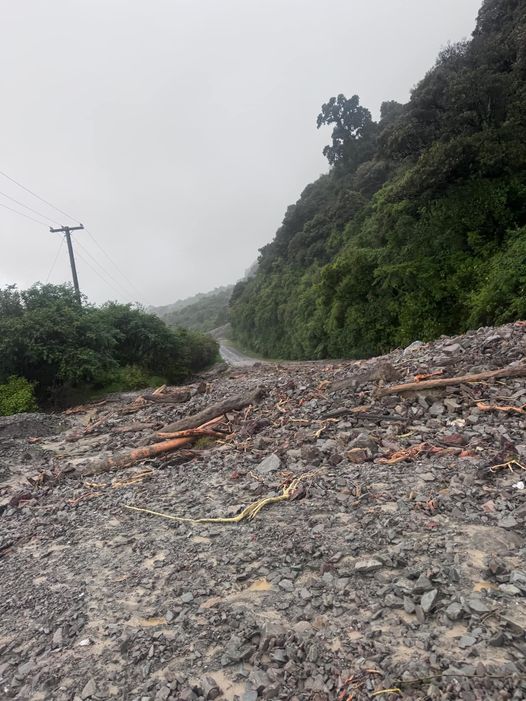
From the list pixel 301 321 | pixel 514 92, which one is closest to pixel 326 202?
pixel 301 321

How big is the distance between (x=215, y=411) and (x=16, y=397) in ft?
34.9

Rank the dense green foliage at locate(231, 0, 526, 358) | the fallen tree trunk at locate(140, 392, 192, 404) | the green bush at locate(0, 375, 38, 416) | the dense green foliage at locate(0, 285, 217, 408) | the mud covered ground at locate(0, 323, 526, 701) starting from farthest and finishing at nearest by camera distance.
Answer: the dense green foliage at locate(0, 285, 217, 408), the green bush at locate(0, 375, 38, 416), the dense green foliage at locate(231, 0, 526, 358), the fallen tree trunk at locate(140, 392, 192, 404), the mud covered ground at locate(0, 323, 526, 701)

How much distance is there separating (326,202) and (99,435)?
123 feet

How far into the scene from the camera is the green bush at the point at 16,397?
51.2 ft

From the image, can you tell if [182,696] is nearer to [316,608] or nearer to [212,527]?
[316,608]

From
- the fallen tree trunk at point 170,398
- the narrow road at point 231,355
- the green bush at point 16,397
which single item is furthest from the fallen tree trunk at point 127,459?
the narrow road at point 231,355

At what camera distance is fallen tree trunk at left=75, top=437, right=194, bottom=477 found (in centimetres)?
782

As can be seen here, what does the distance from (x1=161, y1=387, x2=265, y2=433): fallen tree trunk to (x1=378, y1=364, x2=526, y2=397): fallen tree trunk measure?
3.21m

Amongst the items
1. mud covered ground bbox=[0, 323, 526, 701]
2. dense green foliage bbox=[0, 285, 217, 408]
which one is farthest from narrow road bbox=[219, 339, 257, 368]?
mud covered ground bbox=[0, 323, 526, 701]

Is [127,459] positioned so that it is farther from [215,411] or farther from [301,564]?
[301,564]

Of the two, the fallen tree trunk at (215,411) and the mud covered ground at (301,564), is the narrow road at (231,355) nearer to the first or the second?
the fallen tree trunk at (215,411)

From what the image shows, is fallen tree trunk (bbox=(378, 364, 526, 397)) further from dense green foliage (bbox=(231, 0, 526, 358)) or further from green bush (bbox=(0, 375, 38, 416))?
green bush (bbox=(0, 375, 38, 416))

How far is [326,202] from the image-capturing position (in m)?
42.6

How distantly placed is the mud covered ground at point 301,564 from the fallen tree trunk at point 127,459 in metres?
0.24
